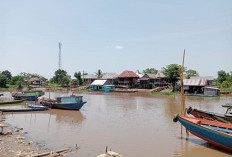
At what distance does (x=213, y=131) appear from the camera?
9578 millimetres

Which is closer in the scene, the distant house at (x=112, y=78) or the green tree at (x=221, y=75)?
the distant house at (x=112, y=78)

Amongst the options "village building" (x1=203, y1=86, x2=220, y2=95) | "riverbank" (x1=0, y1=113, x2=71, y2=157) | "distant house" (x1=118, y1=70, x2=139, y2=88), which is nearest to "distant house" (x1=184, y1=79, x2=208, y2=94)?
"village building" (x1=203, y1=86, x2=220, y2=95)

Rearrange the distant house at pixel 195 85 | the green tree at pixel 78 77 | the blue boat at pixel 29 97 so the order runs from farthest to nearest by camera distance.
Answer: the green tree at pixel 78 77, the distant house at pixel 195 85, the blue boat at pixel 29 97

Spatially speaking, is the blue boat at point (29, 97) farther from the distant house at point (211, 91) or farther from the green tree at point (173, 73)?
the distant house at point (211, 91)

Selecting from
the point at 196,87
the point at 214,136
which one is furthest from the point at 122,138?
the point at 196,87

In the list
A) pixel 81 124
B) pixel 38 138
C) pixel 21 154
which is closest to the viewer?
pixel 21 154

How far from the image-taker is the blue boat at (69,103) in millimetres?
22984

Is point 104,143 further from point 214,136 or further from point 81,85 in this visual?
point 81,85

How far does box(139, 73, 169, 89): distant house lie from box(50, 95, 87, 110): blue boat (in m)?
36.5

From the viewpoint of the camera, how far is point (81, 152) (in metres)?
9.92

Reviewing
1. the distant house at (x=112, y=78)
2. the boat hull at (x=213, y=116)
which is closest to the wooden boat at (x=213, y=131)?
the boat hull at (x=213, y=116)

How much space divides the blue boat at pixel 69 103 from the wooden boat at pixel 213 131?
14114 millimetres

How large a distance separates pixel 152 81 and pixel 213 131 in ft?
164

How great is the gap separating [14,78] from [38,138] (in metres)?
70.1
